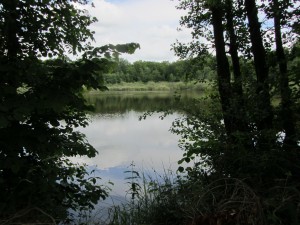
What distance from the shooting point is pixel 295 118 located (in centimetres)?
460

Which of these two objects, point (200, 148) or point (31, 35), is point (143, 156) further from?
point (31, 35)

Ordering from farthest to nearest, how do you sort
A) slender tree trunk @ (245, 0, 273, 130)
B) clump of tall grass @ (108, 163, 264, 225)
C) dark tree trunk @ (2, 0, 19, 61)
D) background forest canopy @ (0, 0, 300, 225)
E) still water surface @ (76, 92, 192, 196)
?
1. still water surface @ (76, 92, 192, 196)
2. slender tree trunk @ (245, 0, 273, 130)
3. dark tree trunk @ (2, 0, 19, 61)
4. background forest canopy @ (0, 0, 300, 225)
5. clump of tall grass @ (108, 163, 264, 225)

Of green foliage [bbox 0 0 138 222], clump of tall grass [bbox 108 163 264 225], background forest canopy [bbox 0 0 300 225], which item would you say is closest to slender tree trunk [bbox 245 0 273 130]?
background forest canopy [bbox 0 0 300 225]

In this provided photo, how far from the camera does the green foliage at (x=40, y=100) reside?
3178 mm

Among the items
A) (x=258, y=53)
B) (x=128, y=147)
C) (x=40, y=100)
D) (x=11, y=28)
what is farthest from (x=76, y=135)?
(x=128, y=147)

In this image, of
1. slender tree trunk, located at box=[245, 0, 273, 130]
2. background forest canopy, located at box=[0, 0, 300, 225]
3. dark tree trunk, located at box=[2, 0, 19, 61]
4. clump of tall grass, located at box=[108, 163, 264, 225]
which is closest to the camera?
clump of tall grass, located at box=[108, 163, 264, 225]

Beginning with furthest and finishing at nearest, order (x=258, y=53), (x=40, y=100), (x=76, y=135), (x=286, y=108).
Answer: (x=258, y=53)
(x=286, y=108)
(x=76, y=135)
(x=40, y=100)

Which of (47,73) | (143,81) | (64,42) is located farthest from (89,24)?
(143,81)

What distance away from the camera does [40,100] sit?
311cm

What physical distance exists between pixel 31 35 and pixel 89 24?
3.51 feet

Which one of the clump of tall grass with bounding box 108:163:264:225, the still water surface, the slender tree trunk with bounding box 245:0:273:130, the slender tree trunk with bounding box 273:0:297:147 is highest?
the slender tree trunk with bounding box 245:0:273:130

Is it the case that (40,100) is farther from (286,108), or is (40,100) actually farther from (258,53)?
(258,53)

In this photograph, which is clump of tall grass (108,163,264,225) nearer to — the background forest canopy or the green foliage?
the background forest canopy

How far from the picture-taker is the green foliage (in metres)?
3.18
